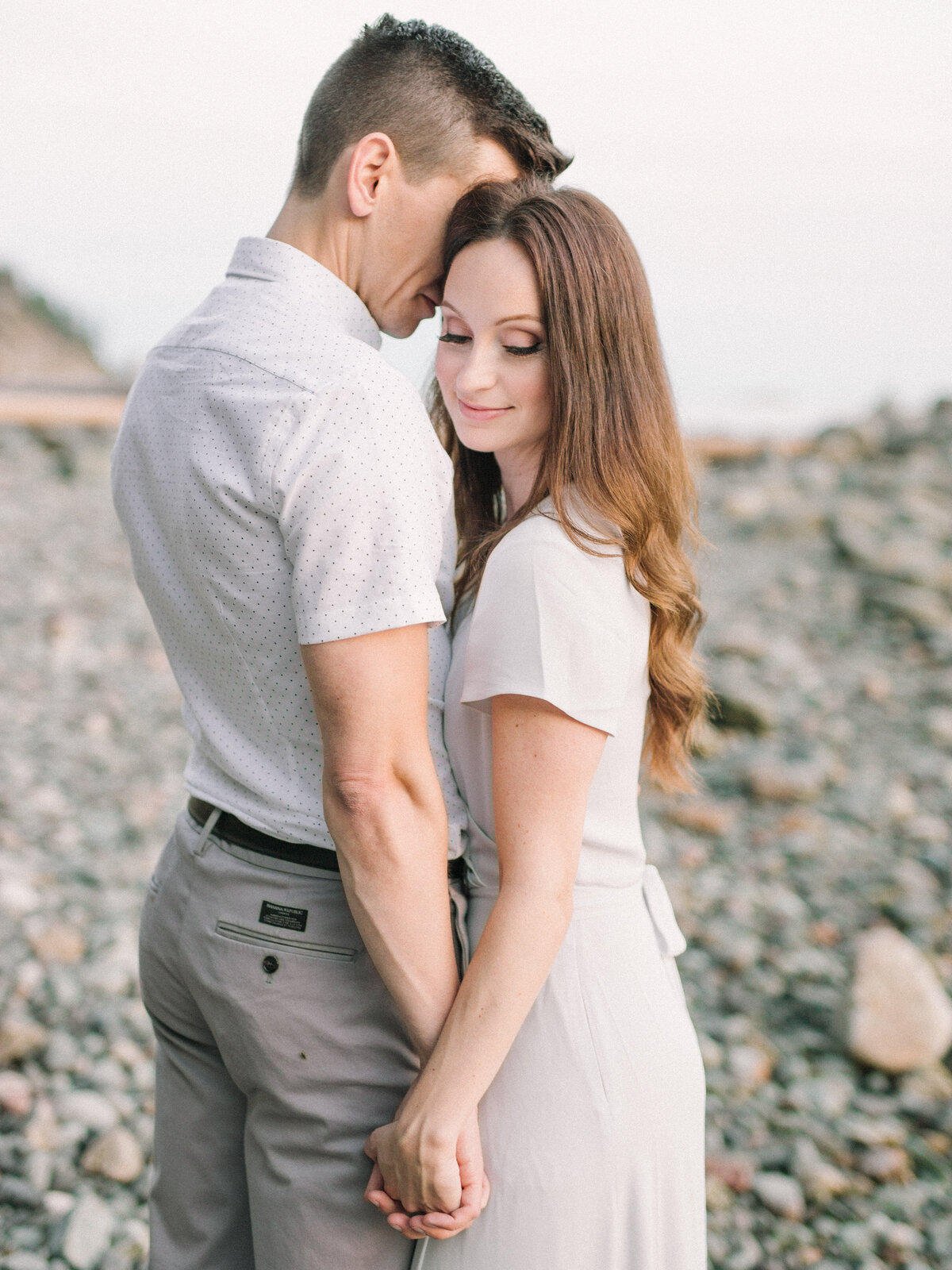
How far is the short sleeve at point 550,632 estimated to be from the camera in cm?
155

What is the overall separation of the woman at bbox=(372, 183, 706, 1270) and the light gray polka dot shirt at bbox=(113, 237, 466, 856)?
0.17 metres

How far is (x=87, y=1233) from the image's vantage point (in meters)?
2.83

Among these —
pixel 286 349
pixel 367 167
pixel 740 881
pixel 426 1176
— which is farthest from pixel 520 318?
pixel 740 881

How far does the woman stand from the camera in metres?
1.52

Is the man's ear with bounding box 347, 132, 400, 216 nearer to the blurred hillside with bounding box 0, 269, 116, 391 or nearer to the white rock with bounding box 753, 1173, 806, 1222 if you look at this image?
the white rock with bounding box 753, 1173, 806, 1222

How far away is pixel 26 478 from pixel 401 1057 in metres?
8.52

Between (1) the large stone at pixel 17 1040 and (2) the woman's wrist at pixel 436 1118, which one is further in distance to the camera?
(1) the large stone at pixel 17 1040

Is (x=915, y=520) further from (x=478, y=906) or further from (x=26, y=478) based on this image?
(x=478, y=906)

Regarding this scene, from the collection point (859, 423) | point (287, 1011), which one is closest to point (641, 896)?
point (287, 1011)

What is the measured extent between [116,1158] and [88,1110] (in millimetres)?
236

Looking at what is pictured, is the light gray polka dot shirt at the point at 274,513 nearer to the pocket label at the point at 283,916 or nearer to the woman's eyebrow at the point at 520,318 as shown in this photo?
the pocket label at the point at 283,916

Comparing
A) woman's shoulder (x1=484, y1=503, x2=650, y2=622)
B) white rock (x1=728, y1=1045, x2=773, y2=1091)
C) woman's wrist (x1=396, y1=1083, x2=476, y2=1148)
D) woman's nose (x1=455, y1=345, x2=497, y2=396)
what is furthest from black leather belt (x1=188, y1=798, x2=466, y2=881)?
white rock (x1=728, y1=1045, x2=773, y2=1091)

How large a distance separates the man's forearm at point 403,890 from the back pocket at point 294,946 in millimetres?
93

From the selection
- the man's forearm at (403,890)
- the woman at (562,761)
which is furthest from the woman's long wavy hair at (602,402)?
the man's forearm at (403,890)
